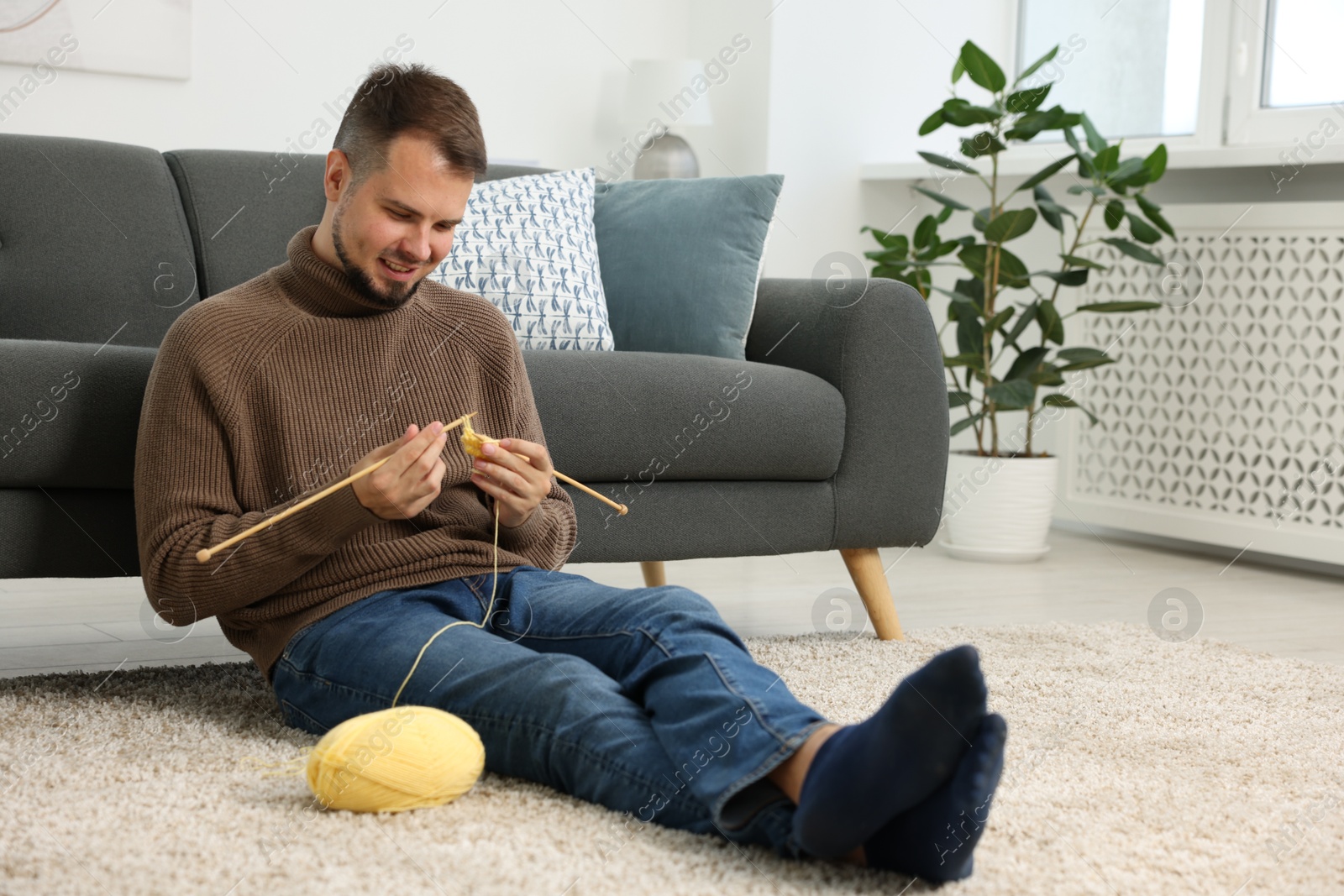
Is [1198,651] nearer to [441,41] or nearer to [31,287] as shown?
[31,287]

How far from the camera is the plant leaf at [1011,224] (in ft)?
9.43

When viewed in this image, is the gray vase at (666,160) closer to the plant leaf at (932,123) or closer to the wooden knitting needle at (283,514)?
the plant leaf at (932,123)

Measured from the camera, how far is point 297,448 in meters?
1.31

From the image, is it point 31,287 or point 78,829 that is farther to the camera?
point 31,287

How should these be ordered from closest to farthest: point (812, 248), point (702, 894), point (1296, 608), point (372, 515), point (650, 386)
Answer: point (702, 894), point (372, 515), point (650, 386), point (1296, 608), point (812, 248)

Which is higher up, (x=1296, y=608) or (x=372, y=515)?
(x=372, y=515)

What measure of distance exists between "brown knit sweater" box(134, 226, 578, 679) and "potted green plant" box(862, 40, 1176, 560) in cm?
166

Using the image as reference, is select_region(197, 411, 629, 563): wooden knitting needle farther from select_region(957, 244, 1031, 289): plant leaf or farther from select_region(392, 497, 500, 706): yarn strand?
select_region(957, 244, 1031, 289): plant leaf

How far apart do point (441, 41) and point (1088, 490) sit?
2021mm

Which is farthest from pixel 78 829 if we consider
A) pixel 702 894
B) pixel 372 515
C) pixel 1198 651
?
pixel 1198 651

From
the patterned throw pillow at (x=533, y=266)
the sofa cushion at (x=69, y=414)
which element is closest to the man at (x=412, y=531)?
the sofa cushion at (x=69, y=414)

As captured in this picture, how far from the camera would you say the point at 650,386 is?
5.95 ft

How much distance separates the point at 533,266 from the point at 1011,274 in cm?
140

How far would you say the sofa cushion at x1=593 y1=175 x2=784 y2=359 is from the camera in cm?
211
